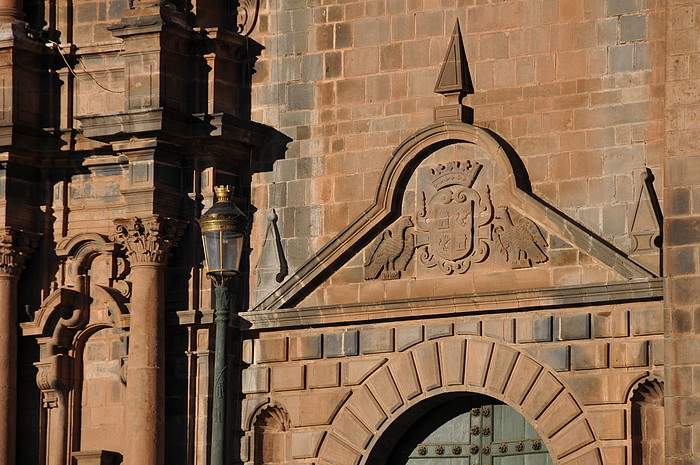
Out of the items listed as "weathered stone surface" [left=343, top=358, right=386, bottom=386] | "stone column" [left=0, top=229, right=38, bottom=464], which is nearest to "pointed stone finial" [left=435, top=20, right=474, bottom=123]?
"weathered stone surface" [left=343, top=358, right=386, bottom=386]

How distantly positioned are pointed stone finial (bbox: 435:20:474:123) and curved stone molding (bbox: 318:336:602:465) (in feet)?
8.60

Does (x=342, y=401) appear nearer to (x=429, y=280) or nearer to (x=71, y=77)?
(x=429, y=280)

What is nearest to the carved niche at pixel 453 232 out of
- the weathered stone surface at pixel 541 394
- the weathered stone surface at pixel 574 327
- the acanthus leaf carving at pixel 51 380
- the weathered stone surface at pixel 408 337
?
the weathered stone surface at pixel 408 337

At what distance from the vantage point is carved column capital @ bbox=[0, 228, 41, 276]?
3238 cm

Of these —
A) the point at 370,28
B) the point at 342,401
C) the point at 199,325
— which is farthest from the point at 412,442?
the point at 370,28

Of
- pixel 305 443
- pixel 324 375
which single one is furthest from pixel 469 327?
pixel 305 443

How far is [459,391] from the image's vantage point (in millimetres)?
30328

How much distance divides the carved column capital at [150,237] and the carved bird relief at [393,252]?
2.46 m

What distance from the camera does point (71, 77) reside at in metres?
33.0

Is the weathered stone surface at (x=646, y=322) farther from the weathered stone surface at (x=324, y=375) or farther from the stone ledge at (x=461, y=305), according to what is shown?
the weathered stone surface at (x=324, y=375)

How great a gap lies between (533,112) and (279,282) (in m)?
3.76

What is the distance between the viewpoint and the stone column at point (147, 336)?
1230 inches

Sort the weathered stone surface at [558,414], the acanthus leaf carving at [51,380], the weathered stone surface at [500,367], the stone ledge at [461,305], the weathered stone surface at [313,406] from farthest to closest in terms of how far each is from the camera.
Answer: the acanthus leaf carving at [51,380] < the weathered stone surface at [313,406] < the weathered stone surface at [500,367] < the weathered stone surface at [558,414] < the stone ledge at [461,305]

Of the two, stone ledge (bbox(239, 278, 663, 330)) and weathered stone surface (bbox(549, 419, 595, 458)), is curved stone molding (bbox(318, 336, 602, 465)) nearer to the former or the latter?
weathered stone surface (bbox(549, 419, 595, 458))
